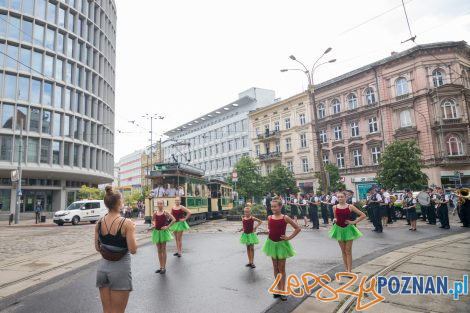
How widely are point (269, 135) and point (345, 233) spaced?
4050cm

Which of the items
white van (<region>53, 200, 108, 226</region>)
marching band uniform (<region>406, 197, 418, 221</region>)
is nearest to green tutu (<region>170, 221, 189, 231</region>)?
marching band uniform (<region>406, 197, 418, 221</region>)

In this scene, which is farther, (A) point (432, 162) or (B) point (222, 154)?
(B) point (222, 154)

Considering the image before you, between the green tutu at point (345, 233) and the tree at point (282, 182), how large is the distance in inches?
1275

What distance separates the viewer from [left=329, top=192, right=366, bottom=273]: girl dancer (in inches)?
262

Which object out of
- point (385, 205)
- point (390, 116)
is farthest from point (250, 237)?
point (390, 116)

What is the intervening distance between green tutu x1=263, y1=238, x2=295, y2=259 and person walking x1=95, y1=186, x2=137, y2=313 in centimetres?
262

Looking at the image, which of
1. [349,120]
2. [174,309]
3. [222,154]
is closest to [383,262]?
[174,309]

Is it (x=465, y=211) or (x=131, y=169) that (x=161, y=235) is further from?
(x=131, y=169)

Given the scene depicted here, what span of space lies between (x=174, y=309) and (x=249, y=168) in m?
40.0

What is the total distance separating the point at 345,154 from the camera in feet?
122

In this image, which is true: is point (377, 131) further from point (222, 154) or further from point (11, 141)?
point (11, 141)

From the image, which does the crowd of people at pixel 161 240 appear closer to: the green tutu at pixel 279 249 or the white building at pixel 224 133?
the green tutu at pixel 279 249

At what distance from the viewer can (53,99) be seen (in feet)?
124

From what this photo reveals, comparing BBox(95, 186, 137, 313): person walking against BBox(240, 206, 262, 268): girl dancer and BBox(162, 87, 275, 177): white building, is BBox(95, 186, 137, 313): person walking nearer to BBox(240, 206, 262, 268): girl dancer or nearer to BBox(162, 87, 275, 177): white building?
BBox(240, 206, 262, 268): girl dancer
